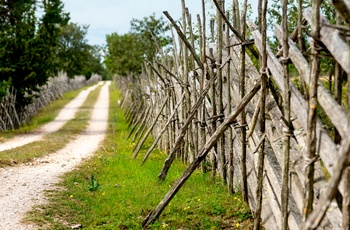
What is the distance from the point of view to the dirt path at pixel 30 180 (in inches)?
286

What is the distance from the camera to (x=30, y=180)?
9953 mm

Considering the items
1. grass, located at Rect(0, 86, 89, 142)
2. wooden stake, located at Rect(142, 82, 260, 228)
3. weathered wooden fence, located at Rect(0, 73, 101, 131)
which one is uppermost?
wooden stake, located at Rect(142, 82, 260, 228)

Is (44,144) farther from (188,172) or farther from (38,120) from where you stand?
(38,120)

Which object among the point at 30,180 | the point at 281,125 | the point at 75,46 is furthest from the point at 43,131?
the point at 75,46

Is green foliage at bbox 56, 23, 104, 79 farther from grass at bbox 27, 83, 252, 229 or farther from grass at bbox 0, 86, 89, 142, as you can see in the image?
grass at bbox 27, 83, 252, 229

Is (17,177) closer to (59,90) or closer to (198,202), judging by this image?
(198,202)

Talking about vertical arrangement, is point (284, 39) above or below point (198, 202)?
above

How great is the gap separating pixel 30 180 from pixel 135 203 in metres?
3.23

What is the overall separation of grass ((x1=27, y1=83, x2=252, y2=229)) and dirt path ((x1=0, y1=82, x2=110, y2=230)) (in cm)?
24

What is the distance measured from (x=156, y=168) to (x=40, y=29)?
47.9 feet

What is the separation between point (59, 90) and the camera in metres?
45.7

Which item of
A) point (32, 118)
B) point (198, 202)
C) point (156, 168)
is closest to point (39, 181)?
point (156, 168)

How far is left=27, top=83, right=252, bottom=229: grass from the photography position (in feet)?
21.6

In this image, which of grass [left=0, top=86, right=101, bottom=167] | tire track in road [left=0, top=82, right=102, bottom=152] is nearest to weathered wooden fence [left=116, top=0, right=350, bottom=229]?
grass [left=0, top=86, right=101, bottom=167]
